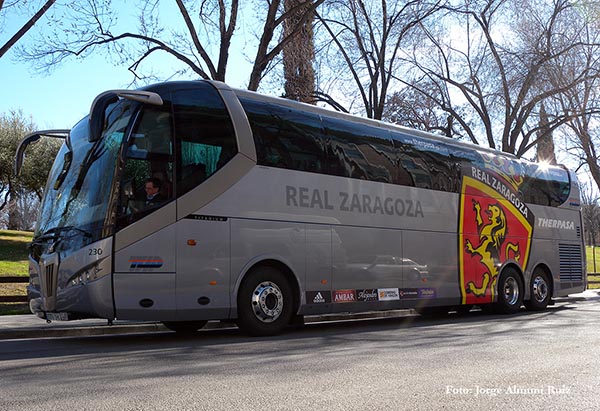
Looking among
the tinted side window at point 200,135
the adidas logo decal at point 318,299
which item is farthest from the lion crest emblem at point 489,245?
the tinted side window at point 200,135

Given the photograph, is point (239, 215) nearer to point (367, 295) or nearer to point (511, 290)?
point (367, 295)

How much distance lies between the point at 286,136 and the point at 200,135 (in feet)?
5.57

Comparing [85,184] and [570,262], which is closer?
[85,184]

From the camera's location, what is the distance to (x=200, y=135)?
9320 mm

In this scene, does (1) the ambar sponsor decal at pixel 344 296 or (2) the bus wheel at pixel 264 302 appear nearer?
(2) the bus wheel at pixel 264 302


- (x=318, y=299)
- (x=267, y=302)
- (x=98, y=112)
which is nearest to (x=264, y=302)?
(x=267, y=302)

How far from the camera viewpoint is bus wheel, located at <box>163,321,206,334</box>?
10.9 metres

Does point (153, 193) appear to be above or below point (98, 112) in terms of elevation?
below

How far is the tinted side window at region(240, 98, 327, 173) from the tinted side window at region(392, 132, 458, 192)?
238cm

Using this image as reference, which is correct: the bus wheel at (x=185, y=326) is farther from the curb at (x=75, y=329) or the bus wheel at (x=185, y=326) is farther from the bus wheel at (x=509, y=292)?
the bus wheel at (x=509, y=292)

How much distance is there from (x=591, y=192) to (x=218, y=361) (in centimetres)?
6803

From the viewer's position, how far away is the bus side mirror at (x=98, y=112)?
8680 millimetres

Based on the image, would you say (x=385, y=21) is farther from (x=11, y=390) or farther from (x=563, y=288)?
(x=11, y=390)

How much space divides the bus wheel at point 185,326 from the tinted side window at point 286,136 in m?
3.10
